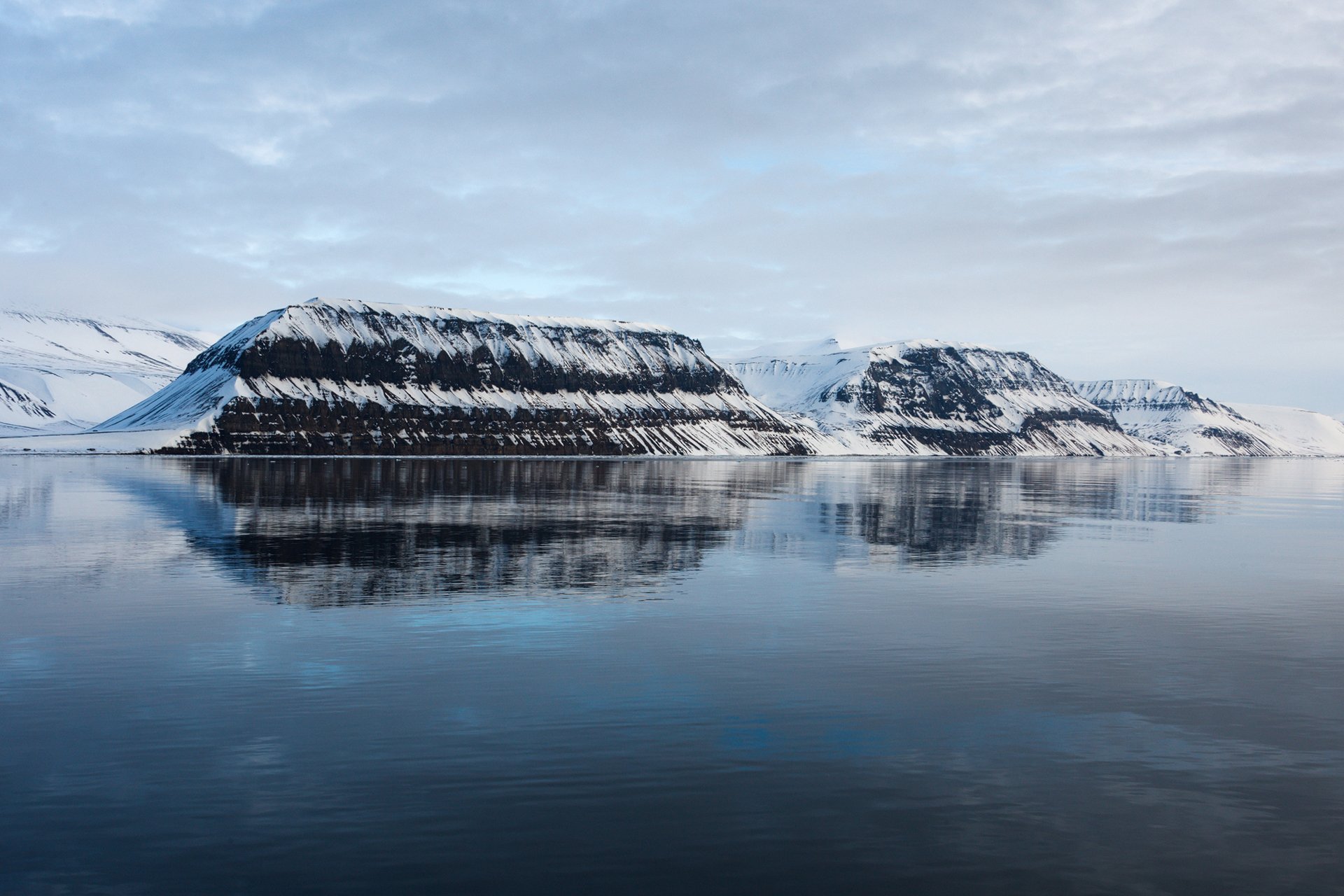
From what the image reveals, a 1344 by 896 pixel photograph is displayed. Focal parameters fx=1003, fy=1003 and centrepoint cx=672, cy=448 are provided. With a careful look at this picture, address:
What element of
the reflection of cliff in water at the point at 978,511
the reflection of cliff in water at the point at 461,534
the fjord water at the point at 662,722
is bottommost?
the fjord water at the point at 662,722

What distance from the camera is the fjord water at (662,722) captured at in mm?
13188

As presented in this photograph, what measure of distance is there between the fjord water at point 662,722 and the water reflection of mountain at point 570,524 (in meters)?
0.74

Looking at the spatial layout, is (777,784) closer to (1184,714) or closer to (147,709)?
(1184,714)

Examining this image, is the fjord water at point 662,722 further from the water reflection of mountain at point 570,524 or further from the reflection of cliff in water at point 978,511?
the reflection of cliff in water at point 978,511

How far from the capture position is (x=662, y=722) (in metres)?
19.1

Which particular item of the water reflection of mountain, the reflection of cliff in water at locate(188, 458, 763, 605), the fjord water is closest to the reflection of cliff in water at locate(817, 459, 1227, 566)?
the water reflection of mountain

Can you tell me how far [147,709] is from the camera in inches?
768

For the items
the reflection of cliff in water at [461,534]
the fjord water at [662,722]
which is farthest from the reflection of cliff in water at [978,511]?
the reflection of cliff in water at [461,534]

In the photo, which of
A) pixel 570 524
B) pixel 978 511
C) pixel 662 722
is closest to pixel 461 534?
pixel 570 524

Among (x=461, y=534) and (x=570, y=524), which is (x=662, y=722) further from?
(x=570, y=524)

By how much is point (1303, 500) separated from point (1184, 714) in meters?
103

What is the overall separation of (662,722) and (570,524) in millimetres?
43100

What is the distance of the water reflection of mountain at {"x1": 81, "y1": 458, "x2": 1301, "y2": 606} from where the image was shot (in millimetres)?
39562

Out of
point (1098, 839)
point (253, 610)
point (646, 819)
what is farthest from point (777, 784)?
point (253, 610)
